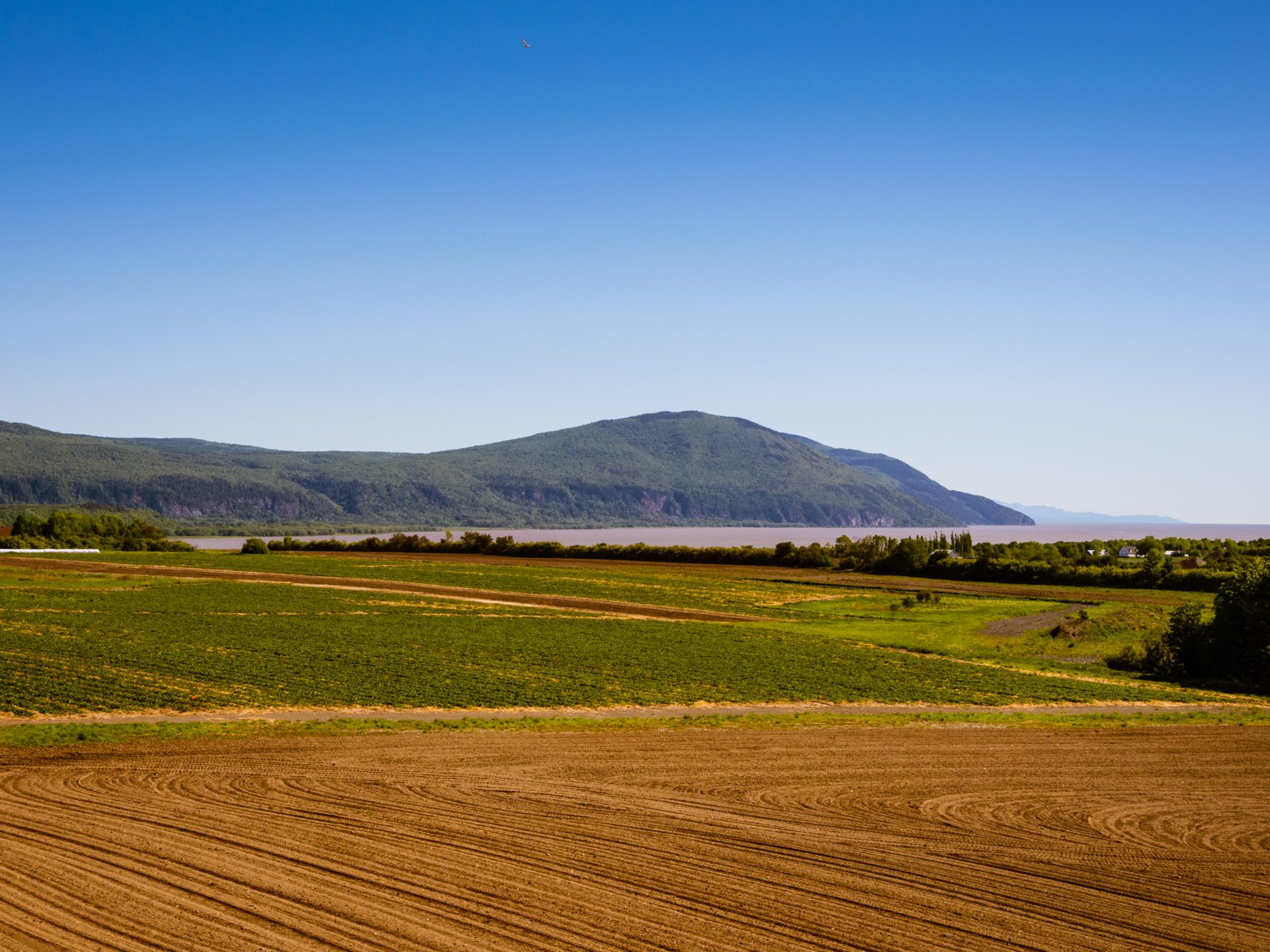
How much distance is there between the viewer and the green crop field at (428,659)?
31.7 m

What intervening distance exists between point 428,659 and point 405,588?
123 ft

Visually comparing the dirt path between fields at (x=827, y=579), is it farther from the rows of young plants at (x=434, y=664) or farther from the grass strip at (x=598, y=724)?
the grass strip at (x=598, y=724)

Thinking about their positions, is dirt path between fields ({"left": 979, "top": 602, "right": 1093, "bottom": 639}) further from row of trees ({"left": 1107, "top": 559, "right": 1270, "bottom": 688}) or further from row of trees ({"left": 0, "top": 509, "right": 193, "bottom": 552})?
row of trees ({"left": 0, "top": 509, "right": 193, "bottom": 552})

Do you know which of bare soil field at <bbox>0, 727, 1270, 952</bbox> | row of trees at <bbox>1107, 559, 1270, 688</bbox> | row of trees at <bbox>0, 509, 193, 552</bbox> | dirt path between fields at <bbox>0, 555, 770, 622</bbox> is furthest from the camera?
row of trees at <bbox>0, 509, 193, 552</bbox>

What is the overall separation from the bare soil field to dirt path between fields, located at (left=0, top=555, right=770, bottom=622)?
120ft

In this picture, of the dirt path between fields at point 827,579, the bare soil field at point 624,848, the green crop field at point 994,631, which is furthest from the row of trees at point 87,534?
the bare soil field at point 624,848

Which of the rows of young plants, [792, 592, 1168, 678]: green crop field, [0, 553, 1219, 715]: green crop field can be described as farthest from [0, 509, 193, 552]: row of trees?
[792, 592, 1168, 678]: green crop field

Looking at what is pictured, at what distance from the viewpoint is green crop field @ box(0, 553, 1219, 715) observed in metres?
31.7

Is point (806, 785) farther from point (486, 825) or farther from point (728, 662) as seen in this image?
point (728, 662)

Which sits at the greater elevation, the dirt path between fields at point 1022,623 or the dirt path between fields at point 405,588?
the dirt path between fields at point 1022,623

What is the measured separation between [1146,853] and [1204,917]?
2.84 m

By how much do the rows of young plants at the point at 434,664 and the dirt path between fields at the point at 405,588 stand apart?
5.50 meters

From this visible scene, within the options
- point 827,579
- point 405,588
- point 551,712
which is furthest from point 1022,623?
point 405,588

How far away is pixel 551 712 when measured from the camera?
29.8m
